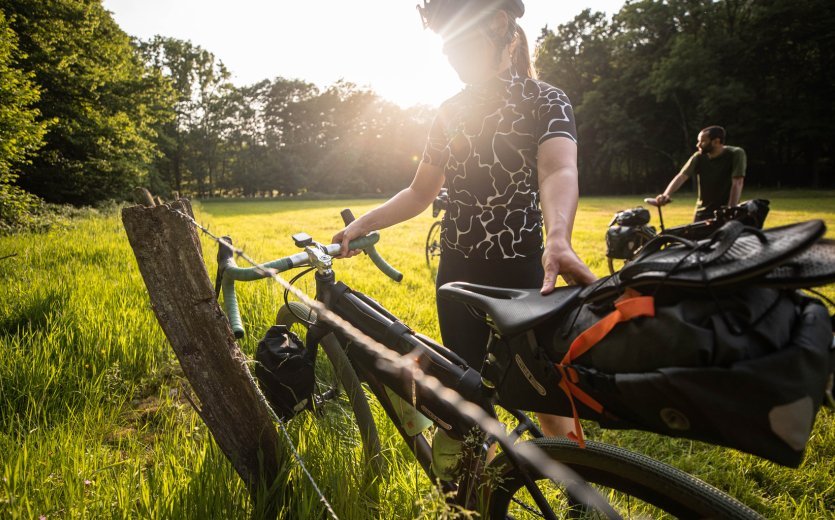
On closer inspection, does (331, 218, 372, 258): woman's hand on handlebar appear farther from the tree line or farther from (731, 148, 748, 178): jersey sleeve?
(731, 148, 748, 178): jersey sleeve

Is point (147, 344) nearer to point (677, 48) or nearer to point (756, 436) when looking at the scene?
point (756, 436)

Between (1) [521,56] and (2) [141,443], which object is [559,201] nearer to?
(1) [521,56]

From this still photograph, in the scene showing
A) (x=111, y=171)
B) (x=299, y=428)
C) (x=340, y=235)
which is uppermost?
(x=111, y=171)

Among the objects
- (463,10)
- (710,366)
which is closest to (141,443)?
(710,366)

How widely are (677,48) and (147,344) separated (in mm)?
45843

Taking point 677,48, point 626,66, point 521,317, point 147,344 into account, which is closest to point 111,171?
point 147,344

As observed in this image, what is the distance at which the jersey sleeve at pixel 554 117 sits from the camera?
1803 mm

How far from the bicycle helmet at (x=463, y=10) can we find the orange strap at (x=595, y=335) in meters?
1.53

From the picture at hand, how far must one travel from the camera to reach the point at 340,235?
2.18 m

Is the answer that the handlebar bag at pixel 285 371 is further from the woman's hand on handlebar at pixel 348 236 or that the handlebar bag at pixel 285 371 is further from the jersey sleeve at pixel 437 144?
the jersey sleeve at pixel 437 144

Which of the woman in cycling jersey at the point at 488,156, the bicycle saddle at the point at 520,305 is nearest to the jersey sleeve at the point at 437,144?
the woman in cycling jersey at the point at 488,156

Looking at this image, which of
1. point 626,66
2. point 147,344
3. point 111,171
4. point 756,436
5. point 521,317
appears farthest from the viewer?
point 626,66

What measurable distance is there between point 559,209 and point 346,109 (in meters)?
65.2

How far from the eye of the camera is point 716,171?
662cm
